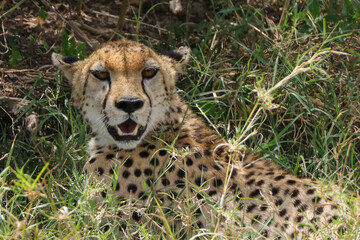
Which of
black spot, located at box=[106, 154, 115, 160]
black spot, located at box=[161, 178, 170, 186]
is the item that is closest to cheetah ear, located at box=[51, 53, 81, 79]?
black spot, located at box=[106, 154, 115, 160]

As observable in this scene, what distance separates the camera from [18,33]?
195 inches

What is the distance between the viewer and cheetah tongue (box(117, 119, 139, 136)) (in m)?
3.21

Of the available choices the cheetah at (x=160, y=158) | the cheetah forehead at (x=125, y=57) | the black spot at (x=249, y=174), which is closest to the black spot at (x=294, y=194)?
the cheetah at (x=160, y=158)

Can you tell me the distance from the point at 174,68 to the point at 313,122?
1093 millimetres

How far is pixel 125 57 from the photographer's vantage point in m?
3.23

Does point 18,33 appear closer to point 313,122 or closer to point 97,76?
point 97,76

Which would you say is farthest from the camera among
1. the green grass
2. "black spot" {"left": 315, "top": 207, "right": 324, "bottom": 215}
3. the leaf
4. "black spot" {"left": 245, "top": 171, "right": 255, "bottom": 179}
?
the leaf

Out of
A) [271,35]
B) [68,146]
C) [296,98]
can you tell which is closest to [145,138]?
[68,146]

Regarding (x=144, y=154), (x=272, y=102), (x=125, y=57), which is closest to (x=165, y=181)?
(x=144, y=154)

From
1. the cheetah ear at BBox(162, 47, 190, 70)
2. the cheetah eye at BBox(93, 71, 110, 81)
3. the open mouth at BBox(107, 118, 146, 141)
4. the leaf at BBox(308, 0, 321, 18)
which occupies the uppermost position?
the leaf at BBox(308, 0, 321, 18)

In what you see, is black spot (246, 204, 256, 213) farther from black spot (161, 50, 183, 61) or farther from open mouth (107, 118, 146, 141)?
black spot (161, 50, 183, 61)

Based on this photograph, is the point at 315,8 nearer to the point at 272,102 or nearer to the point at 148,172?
the point at 272,102

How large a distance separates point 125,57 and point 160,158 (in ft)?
1.76

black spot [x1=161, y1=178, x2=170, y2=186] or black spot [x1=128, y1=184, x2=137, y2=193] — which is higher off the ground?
black spot [x1=161, y1=178, x2=170, y2=186]
